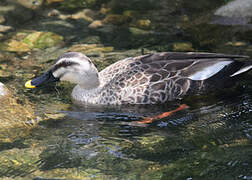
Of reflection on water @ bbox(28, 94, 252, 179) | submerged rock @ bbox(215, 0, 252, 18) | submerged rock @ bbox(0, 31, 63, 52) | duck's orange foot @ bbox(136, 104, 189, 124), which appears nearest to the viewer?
reflection on water @ bbox(28, 94, 252, 179)

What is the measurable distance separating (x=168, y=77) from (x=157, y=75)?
20 centimetres

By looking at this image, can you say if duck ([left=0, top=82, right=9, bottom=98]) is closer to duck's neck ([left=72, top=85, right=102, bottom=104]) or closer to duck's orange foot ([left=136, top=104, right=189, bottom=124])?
duck's neck ([left=72, top=85, right=102, bottom=104])

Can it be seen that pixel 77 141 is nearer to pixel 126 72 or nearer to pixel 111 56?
pixel 126 72

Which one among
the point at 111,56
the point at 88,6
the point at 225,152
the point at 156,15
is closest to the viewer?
the point at 225,152

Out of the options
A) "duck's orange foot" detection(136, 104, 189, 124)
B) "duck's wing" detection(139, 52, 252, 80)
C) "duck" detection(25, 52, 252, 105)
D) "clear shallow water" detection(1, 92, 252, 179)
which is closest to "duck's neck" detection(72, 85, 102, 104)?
"duck" detection(25, 52, 252, 105)

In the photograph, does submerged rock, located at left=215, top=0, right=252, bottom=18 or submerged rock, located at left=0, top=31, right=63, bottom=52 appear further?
submerged rock, located at left=215, top=0, right=252, bottom=18

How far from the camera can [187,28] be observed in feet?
35.7

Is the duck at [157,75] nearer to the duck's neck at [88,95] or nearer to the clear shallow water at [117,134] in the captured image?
the duck's neck at [88,95]

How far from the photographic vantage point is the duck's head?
812 cm

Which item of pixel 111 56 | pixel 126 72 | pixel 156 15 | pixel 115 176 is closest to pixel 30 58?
pixel 111 56

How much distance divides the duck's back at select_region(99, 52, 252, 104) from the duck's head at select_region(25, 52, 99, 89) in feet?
1.31

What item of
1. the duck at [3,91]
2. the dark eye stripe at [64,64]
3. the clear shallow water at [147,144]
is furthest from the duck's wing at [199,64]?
the duck at [3,91]

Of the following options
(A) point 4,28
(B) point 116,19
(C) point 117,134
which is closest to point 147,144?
(C) point 117,134

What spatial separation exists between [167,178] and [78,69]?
3235 millimetres
